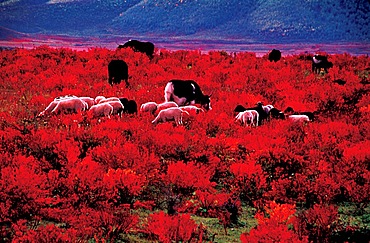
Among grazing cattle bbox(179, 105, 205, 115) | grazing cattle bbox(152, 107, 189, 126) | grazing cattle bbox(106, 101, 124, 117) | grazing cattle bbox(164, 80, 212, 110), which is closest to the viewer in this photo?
grazing cattle bbox(152, 107, 189, 126)

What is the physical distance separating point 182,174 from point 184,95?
219 inches

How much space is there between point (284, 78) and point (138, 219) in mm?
13695

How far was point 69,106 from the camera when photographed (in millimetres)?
11320

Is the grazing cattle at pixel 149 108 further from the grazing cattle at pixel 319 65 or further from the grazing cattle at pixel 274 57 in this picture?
the grazing cattle at pixel 274 57

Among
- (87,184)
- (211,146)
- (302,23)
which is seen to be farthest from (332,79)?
(302,23)

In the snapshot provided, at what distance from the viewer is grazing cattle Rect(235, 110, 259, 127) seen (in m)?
11.4

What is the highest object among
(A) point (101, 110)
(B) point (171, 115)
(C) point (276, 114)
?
(A) point (101, 110)

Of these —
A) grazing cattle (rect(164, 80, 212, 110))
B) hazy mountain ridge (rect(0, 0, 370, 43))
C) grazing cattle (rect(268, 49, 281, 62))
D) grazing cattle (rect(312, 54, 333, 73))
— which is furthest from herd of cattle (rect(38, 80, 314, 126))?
hazy mountain ridge (rect(0, 0, 370, 43))

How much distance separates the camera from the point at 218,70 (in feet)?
66.8

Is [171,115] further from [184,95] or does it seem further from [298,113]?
[298,113]

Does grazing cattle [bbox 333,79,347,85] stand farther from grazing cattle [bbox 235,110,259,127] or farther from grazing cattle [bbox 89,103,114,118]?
grazing cattle [bbox 89,103,114,118]

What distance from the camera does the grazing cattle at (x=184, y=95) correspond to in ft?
42.7

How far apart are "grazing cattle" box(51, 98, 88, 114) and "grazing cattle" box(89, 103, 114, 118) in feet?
1.11

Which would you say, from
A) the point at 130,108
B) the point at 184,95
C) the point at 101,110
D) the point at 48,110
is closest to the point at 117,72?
the point at 184,95
